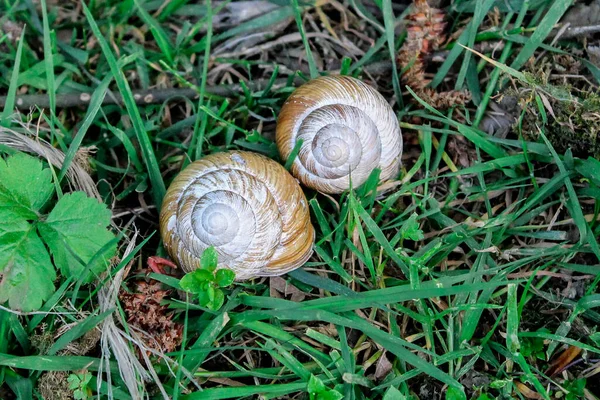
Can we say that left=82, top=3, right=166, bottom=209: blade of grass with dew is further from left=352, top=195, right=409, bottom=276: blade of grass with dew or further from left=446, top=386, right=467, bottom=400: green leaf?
left=446, top=386, right=467, bottom=400: green leaf

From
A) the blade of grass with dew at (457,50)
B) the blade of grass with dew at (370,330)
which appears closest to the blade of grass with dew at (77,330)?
the blade of grass with dew at (370,330)

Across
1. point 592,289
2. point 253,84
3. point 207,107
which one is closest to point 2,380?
point 207,107

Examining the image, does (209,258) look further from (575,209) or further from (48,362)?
(575,209)

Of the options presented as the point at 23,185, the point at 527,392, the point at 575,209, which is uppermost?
the point at 23,185

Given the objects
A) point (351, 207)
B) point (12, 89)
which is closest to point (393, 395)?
point (351, 207)

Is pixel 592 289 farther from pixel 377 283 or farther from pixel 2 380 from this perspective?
pixel 2 380

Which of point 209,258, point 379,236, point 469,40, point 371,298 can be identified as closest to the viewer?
point 209,258

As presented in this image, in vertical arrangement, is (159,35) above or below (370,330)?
above
